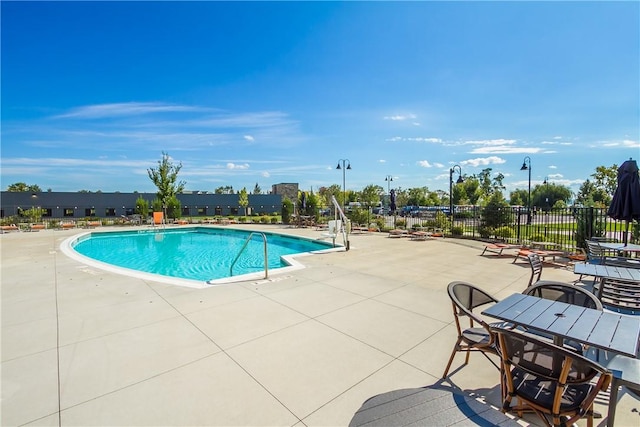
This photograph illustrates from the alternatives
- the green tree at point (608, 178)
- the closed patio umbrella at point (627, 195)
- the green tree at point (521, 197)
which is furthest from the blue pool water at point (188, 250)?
the green tree at point (521, 197)

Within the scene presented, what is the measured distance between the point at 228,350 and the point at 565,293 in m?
3.61

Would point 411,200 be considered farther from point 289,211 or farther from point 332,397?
point 332,397

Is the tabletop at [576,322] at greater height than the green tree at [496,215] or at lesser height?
lesser

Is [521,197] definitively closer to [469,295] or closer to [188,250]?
[188,250]

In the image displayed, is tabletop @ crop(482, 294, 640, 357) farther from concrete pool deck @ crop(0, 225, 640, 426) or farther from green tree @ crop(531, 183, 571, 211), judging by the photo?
green tree @ crop(531, 183, 571, 211)

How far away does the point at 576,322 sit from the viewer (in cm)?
209

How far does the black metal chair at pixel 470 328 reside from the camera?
2.29 m

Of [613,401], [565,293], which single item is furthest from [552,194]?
[613,401]

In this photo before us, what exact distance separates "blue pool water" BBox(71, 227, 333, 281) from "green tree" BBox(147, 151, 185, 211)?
745 cm

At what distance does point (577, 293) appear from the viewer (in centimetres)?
277

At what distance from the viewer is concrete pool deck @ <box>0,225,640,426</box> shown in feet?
7.34

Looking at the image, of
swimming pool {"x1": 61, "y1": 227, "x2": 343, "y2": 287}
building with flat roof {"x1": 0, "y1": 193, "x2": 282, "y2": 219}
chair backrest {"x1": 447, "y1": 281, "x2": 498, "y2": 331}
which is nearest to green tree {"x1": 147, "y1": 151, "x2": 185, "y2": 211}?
swimming pool {"x1": 61, "y1": 227, "x2": 343, "y2": 287}

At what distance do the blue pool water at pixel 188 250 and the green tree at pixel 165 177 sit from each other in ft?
24.4

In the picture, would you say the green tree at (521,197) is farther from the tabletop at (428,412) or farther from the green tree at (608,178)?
the tabletop at (428,412)
